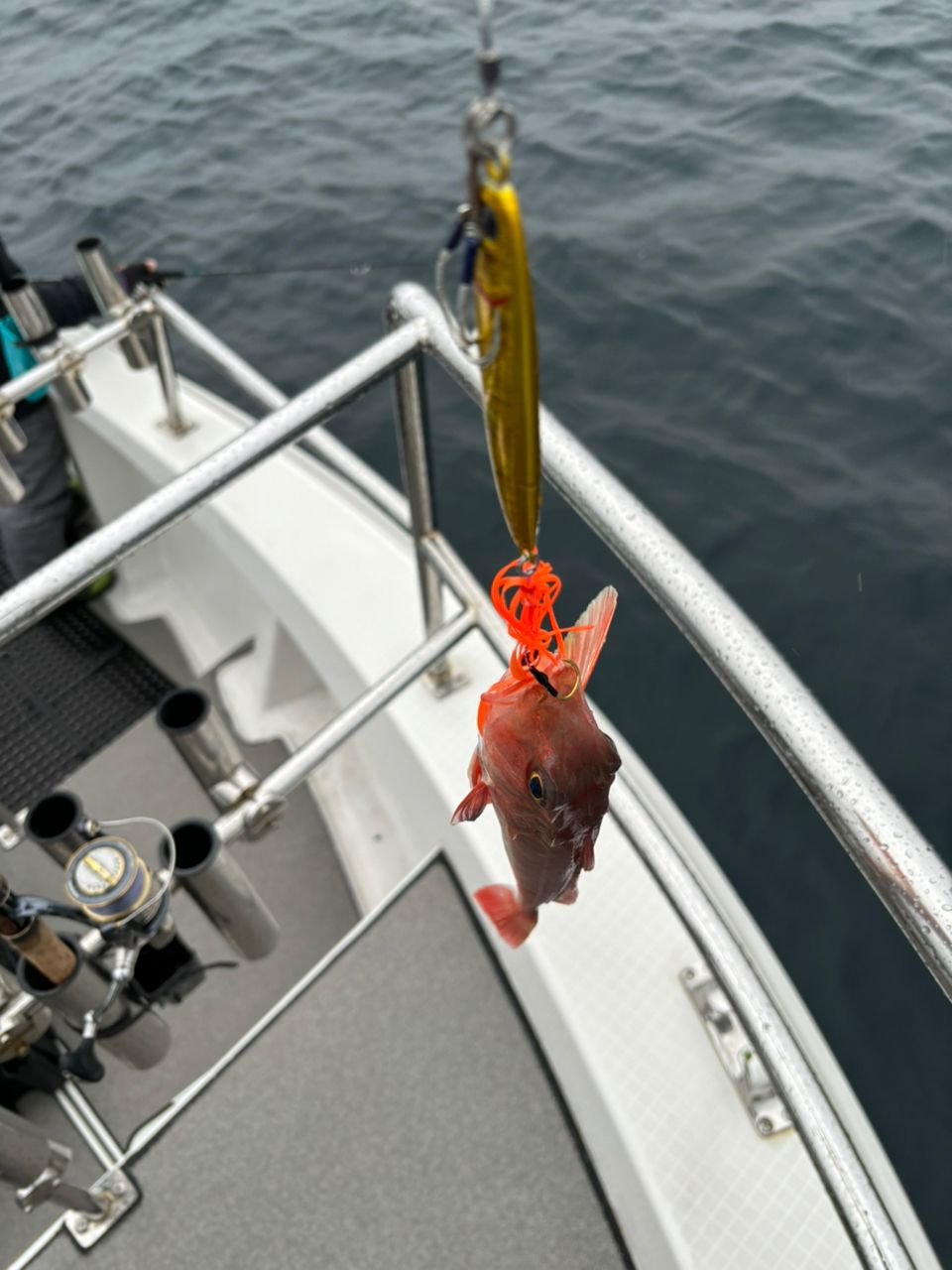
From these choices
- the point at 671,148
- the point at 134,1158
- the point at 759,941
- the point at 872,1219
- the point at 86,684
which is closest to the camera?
the point at 872,1219

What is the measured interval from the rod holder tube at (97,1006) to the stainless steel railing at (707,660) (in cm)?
39

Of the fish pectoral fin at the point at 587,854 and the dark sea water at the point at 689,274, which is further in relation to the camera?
the dark sea water at the point at 689,274

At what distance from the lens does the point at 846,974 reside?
11.4 feet

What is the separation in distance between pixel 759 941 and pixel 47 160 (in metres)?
10.2

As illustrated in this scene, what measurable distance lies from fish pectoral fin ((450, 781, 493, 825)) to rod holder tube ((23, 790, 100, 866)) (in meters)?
0.79

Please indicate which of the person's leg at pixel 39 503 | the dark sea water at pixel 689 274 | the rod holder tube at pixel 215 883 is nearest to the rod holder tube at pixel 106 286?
the person's leg at pixel 39 503

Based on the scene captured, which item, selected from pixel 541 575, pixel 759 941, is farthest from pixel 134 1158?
pixel 541 575

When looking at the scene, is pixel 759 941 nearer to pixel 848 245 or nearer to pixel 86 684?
pixel 86 684

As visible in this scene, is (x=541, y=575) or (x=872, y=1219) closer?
(x=541, y=575)

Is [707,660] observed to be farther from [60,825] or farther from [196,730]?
[60,825]

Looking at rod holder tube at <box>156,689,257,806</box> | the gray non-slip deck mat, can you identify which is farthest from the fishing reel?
the gray non-slip deck mat

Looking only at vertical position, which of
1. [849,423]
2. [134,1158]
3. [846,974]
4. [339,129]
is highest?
[339,129]

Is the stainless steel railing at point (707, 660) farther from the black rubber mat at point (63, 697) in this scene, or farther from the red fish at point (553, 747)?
the black rubber mat at point (63, 697)

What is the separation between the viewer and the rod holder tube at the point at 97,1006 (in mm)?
1605
